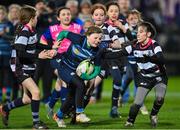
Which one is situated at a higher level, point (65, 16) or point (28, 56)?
point (65, 16)

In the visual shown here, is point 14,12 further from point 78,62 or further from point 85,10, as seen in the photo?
point 78,62

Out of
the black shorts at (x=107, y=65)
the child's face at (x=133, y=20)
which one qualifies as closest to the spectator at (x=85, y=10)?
the child's face at (x=133, y=20)

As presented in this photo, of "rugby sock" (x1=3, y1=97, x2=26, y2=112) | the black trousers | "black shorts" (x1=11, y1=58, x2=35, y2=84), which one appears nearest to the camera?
"black shorts" (x1=11, y1=58, x2=35, y2=84)

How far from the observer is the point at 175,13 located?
30.4 m

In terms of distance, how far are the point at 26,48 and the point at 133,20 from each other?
458cm

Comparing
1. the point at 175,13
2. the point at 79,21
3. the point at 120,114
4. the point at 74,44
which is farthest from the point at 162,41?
the point at 74,44

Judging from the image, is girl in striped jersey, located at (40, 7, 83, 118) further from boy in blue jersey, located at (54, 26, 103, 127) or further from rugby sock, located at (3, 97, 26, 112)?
rugby sock, located at (3, 97, 26, 112)

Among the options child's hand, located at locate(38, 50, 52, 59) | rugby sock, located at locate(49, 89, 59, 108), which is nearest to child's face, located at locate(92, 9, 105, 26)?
rugby sock, located at locate(49, 89, 59, 108)

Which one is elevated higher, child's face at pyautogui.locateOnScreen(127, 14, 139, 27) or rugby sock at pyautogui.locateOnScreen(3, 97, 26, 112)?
child's face at pyautogui.locateOnScreen(127, 14, 139, 27)

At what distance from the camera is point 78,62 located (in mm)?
14883

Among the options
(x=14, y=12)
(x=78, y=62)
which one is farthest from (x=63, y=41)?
Answer: (x=14, y=12)

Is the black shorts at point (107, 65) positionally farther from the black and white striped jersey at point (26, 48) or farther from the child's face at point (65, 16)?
the black and white striped jersey at point (26, 48)

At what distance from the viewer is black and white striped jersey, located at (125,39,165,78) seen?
1454 cm

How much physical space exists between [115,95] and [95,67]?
2.24 meters
